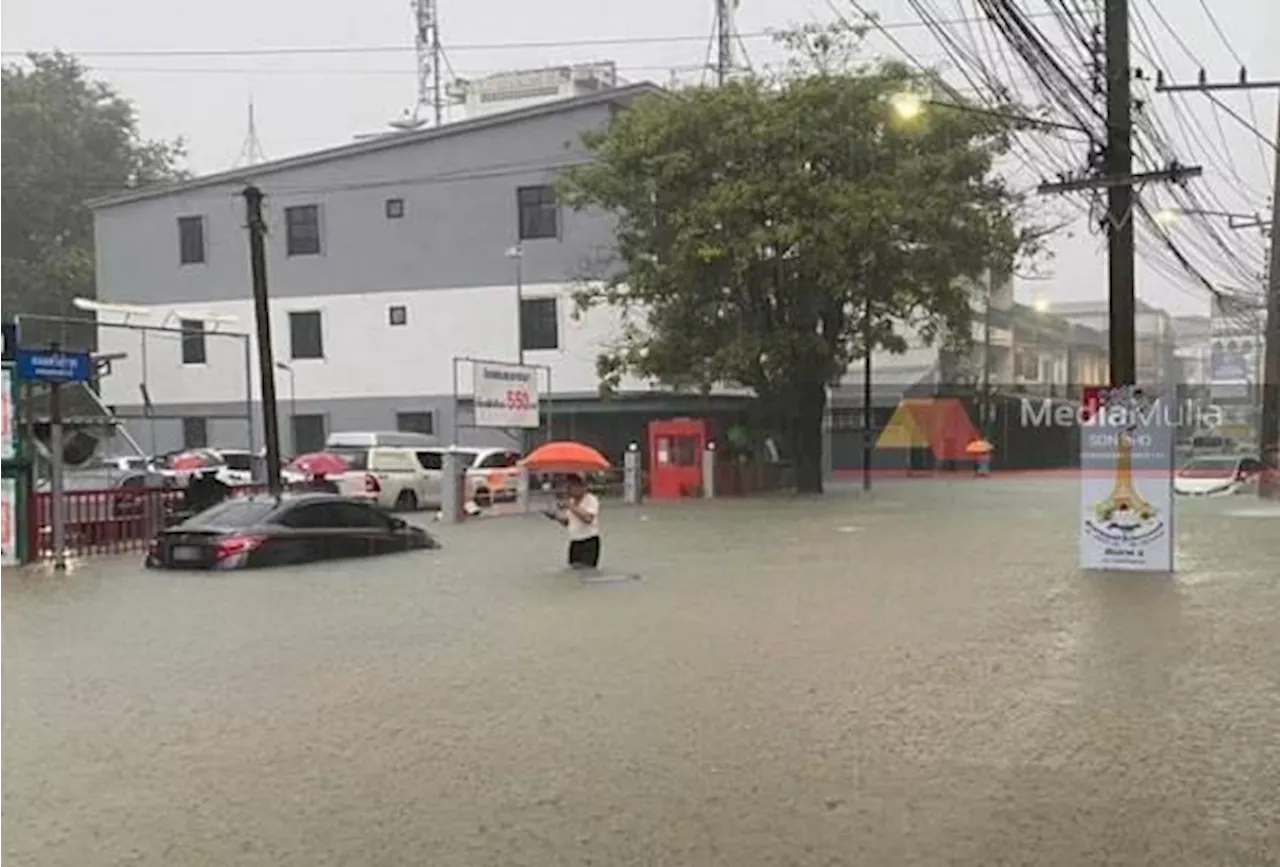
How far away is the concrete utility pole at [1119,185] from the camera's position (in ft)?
56.1

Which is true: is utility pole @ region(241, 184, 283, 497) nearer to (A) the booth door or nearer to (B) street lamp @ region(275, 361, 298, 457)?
(A) the booth door

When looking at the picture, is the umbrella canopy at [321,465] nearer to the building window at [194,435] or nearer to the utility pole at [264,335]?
the utility pole at [264,335]

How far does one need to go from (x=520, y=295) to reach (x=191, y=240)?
1128 cm

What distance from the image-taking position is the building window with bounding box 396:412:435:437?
138 ft

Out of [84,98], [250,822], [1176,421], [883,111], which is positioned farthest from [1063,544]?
[84,98]

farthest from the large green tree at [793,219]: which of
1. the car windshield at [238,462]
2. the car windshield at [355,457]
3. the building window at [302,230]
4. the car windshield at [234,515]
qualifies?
the car windshield at [234,515]

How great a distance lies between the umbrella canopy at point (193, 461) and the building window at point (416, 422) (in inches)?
387

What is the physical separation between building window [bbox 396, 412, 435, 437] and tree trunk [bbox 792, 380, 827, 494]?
11.1 m

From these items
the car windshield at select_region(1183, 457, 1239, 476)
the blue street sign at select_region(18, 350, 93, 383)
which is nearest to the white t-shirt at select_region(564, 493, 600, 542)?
the blue street sign at select_region(18, 350, 93, 383)

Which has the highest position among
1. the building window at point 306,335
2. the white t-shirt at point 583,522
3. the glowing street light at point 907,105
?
the glowing street light at point 907,105

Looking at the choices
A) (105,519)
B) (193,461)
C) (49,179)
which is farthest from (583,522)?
(49,179)

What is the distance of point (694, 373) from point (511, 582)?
17862 mm

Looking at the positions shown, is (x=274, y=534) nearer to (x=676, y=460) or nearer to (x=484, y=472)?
(x=484, y=472)

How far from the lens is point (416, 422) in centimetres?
4225
